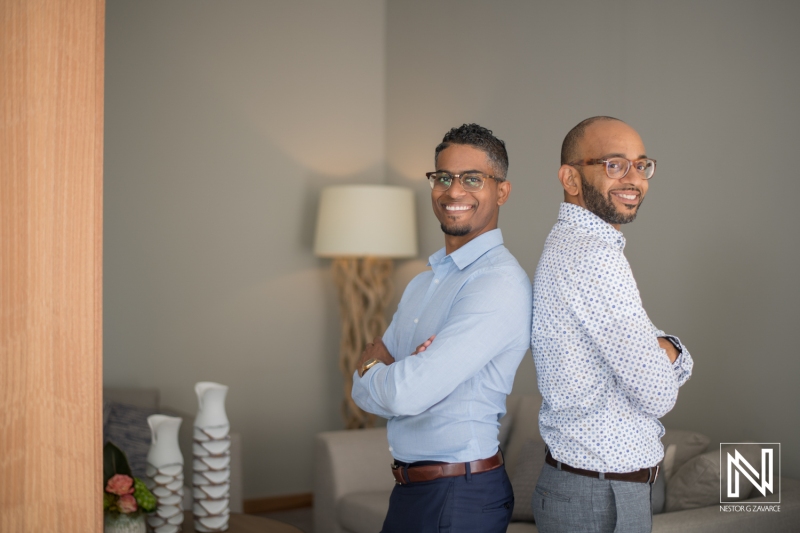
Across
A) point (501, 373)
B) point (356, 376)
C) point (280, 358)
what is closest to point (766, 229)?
point (501, 373)

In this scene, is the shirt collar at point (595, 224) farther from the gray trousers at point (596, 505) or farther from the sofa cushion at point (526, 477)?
the sofa cushion at point (526, 477)

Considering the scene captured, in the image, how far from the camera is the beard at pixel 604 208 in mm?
1502

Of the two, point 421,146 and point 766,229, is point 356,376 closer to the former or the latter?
point 766,229

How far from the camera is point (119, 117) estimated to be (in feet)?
13.5

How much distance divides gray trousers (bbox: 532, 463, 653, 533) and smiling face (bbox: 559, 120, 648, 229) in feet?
1.64

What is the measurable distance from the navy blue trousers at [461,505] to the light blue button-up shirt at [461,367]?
0.05 meters

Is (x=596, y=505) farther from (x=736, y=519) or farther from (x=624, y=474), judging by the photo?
(x=736, y=519)

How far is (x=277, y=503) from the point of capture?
4461 mm

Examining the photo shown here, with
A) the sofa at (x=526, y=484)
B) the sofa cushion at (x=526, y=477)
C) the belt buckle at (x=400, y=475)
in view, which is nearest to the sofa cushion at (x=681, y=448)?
the sofa at (x=526, y=484)

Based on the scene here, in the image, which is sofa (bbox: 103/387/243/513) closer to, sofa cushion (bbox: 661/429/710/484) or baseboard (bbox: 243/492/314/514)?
baseboard (bbox: 243/492/314/514)

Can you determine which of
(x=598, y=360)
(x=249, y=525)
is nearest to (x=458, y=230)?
(x=598, y=360)

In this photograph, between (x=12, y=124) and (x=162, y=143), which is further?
(x=162, y=143)

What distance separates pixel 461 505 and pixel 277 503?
321 centimetres

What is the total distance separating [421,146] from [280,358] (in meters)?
1.48
